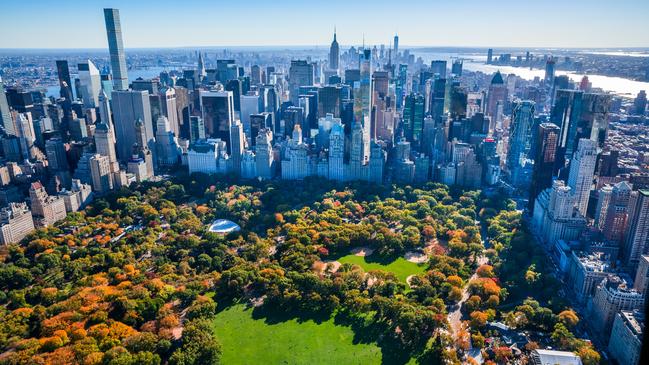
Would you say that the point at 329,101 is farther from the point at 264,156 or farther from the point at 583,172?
the point at 583,172

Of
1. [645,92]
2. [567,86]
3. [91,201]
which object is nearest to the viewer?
[91,201]

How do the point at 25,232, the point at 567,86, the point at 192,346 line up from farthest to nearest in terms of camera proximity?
the point at 567,86 < the point at 25,232 < the point at 192,346

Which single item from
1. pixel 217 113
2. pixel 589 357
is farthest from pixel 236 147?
pixel 589 357

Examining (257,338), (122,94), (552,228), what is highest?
(122,94)

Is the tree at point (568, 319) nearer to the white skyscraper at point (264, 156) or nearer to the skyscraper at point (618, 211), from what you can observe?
the skyscraper at point (618, 211)

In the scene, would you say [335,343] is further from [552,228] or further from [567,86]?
[567,86]

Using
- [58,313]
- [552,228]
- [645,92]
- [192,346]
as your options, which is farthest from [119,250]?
[645,92]
